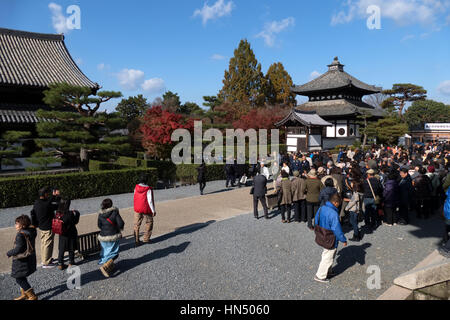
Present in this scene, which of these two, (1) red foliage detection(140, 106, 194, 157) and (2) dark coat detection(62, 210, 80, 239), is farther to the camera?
(1) red foliage detection(140, 106, 194, 157)

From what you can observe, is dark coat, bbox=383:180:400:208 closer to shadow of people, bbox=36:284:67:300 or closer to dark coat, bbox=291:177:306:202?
dark coat, bbox=291:177:306:202

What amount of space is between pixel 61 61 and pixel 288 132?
70.1 ft

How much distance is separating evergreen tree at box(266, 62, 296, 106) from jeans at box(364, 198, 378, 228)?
1720 inches

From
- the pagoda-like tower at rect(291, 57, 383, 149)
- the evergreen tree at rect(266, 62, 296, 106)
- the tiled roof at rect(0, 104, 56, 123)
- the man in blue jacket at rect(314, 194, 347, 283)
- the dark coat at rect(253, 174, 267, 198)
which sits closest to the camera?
the man in blue jacket at rect(314, 194, 347, 283)

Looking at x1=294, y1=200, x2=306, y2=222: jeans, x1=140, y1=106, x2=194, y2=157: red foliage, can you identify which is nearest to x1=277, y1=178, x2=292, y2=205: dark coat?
x1=294, y1=200, x2=306, y2=222: jeans

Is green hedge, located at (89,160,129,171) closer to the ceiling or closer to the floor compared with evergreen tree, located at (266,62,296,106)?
closer to the floor

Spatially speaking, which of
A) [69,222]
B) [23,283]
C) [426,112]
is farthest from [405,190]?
[426,112]

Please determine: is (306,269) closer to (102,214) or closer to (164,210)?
(102,214)

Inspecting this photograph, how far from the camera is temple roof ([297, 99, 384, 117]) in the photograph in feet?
108

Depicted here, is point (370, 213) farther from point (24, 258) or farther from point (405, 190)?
point (24, 258)

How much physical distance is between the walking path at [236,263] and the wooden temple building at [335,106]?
22.0 metres

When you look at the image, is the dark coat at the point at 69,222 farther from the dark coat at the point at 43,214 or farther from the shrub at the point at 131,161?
the shrub at the point at 131,161

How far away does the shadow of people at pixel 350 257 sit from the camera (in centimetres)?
620

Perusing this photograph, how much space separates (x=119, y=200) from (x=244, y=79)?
39.3 m
